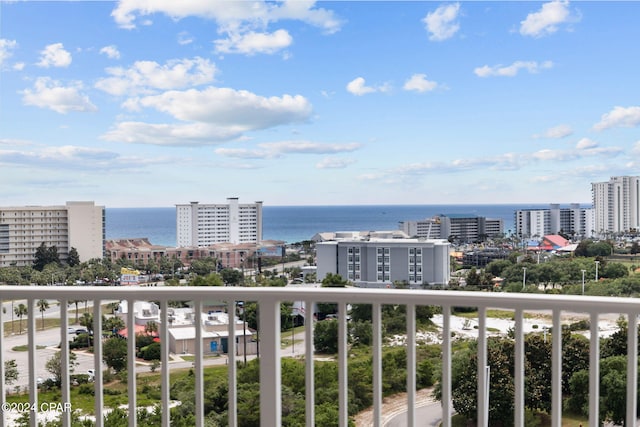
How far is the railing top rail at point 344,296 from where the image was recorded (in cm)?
148

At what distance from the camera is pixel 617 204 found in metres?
9.56

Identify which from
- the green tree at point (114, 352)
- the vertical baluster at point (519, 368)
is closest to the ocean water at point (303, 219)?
the green tree at point (114, 352)

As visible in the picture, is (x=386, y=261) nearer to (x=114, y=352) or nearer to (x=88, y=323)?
(x=114, y=352)

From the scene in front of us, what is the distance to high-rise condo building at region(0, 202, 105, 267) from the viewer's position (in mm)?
7672

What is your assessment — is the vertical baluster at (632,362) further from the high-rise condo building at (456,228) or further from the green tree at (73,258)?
the high-rise condo building at (456,228)

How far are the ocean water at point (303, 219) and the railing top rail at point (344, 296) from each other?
8.00 meters

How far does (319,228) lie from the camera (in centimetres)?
1222

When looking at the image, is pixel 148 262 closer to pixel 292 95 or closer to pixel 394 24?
pixel 394 24

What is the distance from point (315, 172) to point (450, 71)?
208 inches

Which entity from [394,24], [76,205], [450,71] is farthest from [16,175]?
[450,71]

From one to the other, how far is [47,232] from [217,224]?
2.97m

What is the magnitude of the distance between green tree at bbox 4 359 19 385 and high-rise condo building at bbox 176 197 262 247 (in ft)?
25.3

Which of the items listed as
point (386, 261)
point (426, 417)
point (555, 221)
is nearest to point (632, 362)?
point (426, 417)

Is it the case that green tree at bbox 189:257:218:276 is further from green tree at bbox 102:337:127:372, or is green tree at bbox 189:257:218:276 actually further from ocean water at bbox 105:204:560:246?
green tree at bbox 102:337:127:372
